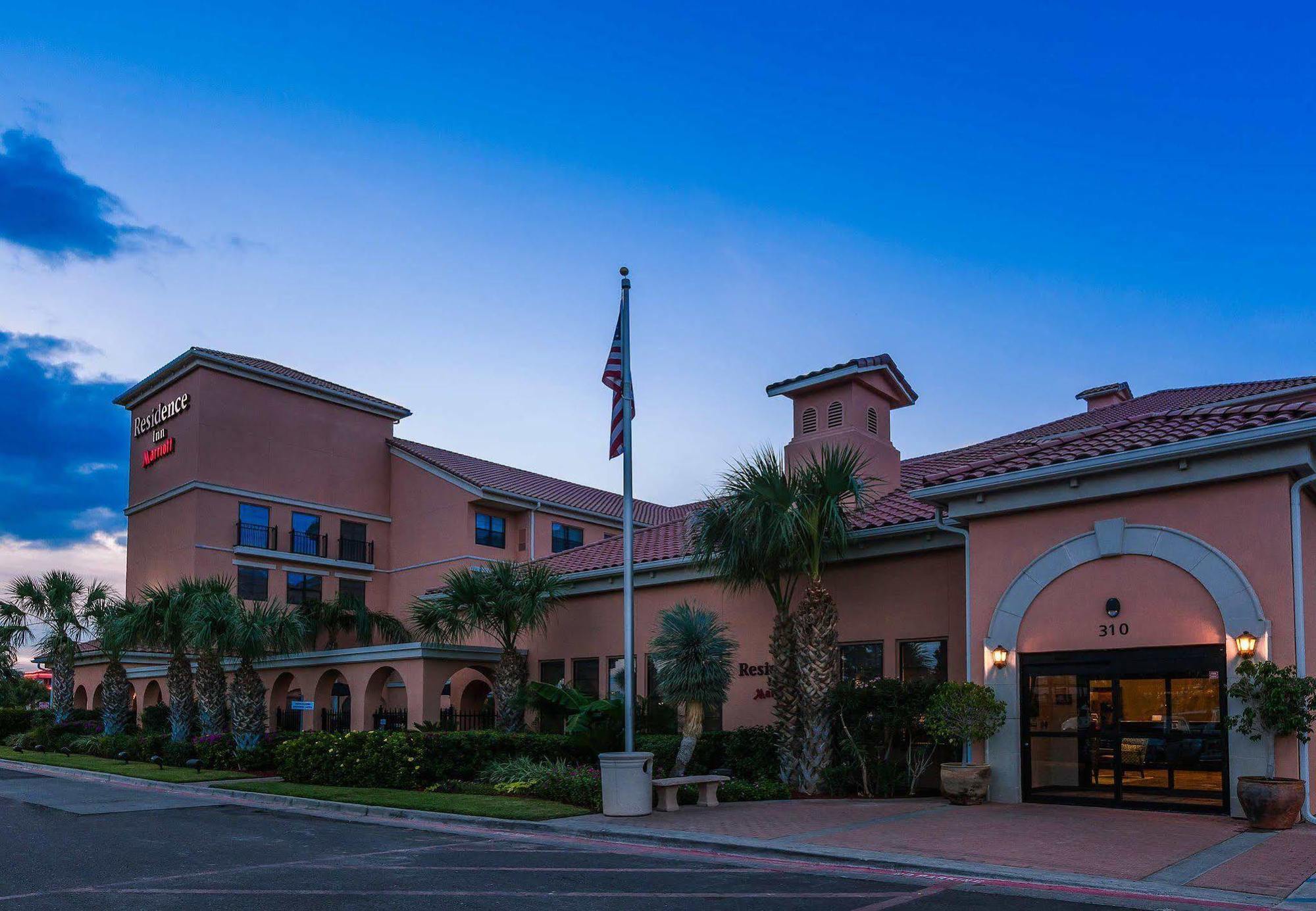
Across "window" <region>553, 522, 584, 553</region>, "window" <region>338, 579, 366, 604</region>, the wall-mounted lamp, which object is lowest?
the wall-mounted lamp

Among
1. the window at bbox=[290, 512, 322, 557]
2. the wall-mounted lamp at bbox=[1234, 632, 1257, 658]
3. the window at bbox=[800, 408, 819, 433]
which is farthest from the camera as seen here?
the window at bbox=[290, 512, 322, 557]

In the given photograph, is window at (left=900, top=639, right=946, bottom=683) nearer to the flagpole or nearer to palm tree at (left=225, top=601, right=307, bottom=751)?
the flagpole

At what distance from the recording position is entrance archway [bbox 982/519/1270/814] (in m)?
14.4

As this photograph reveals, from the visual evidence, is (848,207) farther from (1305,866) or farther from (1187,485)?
(1305,866)

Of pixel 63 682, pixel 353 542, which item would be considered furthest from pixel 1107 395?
pixel 63 682

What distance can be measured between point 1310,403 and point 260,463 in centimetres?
3792

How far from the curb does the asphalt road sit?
29 cm

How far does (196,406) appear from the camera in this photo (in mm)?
42094

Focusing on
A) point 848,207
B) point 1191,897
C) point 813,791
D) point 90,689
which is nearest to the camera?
point 1191,897

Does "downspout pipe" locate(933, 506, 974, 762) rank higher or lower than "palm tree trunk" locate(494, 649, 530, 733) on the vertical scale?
higher

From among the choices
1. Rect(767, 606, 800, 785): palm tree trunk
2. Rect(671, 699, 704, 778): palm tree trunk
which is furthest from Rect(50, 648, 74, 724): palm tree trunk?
Rect(767, 606, 800, 785): palm tree trunk

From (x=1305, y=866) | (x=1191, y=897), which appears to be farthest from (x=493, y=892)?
(x=1305, y=866)

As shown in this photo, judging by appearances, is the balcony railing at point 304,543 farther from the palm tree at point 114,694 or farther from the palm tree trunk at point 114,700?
the palm tree trunk at point 114,700

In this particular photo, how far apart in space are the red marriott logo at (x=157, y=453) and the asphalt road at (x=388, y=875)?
96.2 ft
